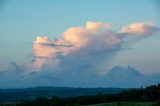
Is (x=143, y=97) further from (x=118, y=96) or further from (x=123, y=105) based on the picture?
(x=123, y=105)

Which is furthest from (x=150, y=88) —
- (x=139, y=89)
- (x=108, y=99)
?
(x=108, y=99)

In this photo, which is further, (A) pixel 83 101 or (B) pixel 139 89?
(B) pixel 139 89

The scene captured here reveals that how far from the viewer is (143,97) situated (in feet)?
405

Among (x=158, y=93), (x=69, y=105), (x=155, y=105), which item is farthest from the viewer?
(x=158, y=93)

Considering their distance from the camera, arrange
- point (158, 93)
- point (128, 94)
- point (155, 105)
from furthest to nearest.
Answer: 1. point (128, 94)
2. point (158, 93)
3. point (155, 105)

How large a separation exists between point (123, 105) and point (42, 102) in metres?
35.7

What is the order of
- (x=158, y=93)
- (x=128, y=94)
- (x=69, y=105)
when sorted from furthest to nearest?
(x=128, y=94) < (x=158, y=93) < (x=69, y=105)

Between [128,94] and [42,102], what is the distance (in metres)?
25.7

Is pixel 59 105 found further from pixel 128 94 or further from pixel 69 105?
pixel 128 94

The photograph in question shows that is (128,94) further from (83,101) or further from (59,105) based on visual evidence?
(59,105)

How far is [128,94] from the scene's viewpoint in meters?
131

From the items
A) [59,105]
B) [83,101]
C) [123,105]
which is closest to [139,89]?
[83,101]

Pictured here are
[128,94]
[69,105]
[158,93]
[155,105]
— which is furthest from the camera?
[128,94]

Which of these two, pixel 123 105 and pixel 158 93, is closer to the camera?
pixel 123 105
